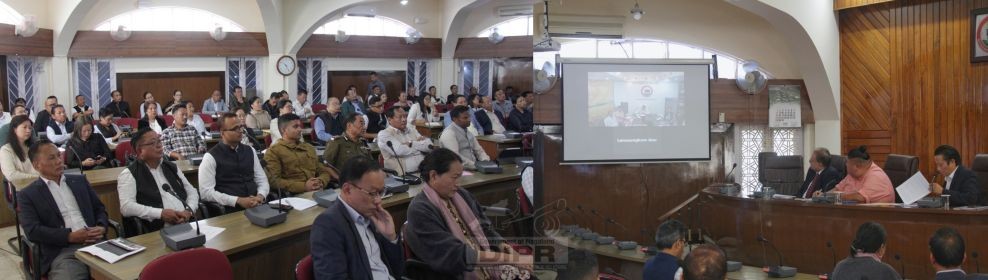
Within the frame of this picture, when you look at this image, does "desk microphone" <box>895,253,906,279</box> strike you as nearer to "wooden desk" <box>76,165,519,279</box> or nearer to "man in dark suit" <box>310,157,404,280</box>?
"wooden desk" <box>76,165,519,279</box>

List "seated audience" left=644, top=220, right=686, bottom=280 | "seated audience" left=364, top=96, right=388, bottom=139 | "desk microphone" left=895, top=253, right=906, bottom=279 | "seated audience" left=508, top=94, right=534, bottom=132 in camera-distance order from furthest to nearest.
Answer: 1. "seated audience" left=364, top=96, right=388, bottom=139
2. "seated audience" left=508, top=94, right=534, bottom=132
3. "desk microphone" left=895, top=253, right=906, bottom=279
4. "seated audience" left=644, top=220, right=686, bottom=280

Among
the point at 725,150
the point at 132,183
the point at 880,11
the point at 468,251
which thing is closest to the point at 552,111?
the point at 725,150

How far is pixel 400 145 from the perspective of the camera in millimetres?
5242

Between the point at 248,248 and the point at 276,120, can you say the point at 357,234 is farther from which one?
the point at 276,120

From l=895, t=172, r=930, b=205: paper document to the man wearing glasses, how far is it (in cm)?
381

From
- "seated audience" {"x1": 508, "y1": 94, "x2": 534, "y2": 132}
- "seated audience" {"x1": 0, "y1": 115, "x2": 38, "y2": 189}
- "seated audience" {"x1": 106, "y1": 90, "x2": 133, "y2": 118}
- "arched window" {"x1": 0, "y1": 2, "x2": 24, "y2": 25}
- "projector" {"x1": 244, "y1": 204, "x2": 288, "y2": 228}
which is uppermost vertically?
"arched window" {"x1": 0, "y1": 2, "x2": 24, "y2": 25}

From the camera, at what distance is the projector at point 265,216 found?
10.8 ft

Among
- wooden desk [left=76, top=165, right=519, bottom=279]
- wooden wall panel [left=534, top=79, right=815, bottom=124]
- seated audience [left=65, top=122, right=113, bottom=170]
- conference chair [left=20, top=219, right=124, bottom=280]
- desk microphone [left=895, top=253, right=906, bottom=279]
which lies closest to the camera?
wooden desk [left=76, top=165, right=519, bottom=279]

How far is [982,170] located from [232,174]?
4.92 metres

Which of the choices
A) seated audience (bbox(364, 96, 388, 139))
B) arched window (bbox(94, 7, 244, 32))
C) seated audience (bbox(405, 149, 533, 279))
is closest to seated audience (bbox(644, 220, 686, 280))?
seated audience (bbox(405, 149, 533, 279))

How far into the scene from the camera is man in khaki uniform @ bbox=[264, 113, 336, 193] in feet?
14.9

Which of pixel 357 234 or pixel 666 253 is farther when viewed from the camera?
pixel 666 253

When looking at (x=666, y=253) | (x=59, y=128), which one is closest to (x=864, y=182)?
(x=666, y=253)

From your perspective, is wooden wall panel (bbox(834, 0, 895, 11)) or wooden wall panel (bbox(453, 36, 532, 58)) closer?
wooden wall panel (bbox(453, 36, 532, 58))
